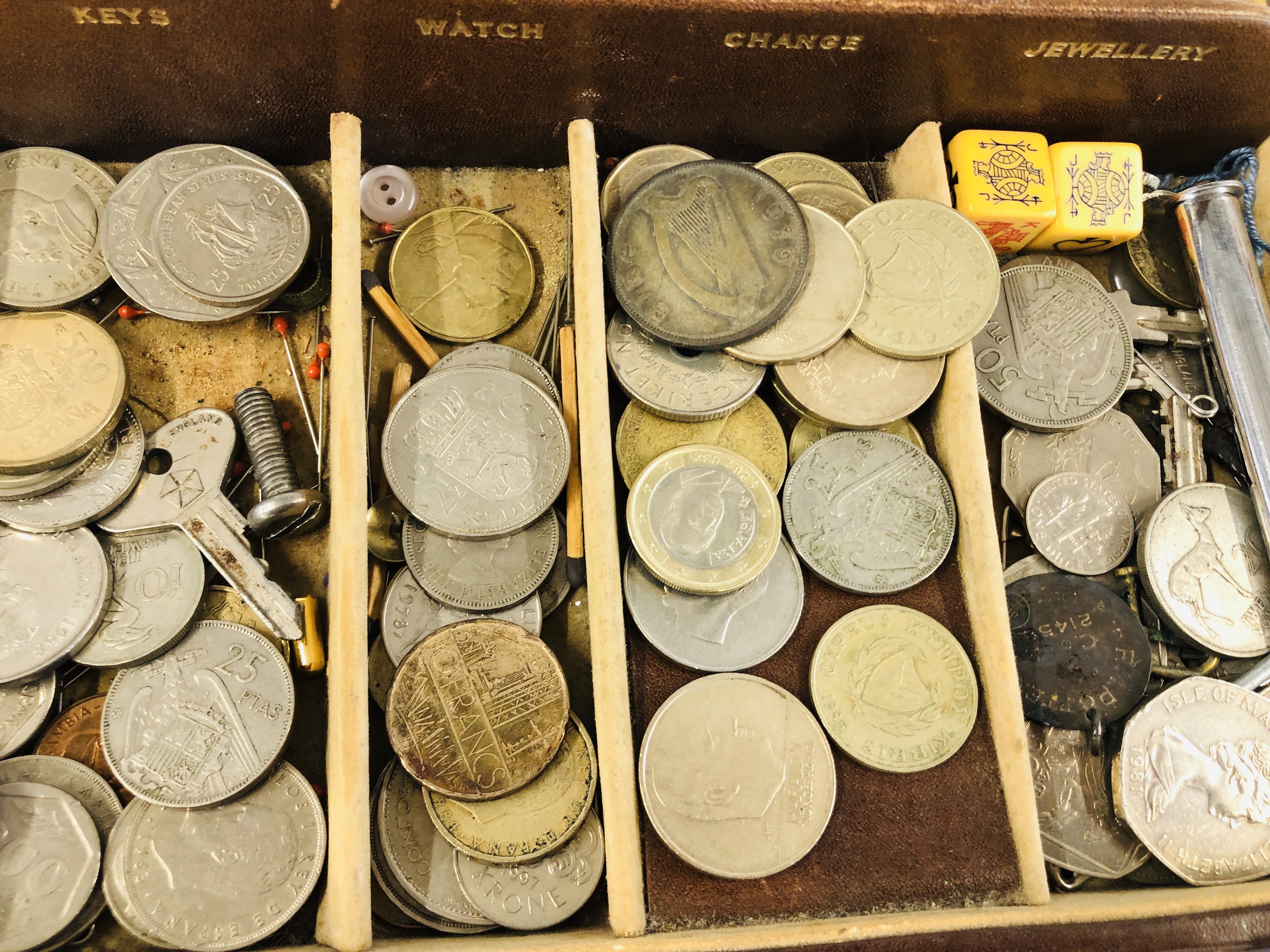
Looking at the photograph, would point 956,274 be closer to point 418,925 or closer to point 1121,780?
point 1121,780

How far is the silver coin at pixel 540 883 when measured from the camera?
181 centimetres

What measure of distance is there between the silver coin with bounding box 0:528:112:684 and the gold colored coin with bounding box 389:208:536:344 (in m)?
0.97

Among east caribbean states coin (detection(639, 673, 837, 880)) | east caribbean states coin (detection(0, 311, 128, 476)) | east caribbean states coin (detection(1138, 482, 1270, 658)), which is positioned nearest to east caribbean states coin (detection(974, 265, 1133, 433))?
east caribbean states coin (detection(1138, 482, 1270, 658))

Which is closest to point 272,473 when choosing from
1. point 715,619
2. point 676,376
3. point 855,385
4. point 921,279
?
point 676,376

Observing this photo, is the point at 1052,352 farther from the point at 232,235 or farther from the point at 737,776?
the point at 232,235

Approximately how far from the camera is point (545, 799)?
1886 millimetres

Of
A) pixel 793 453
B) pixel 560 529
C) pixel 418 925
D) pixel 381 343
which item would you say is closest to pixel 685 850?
pixel 418 925

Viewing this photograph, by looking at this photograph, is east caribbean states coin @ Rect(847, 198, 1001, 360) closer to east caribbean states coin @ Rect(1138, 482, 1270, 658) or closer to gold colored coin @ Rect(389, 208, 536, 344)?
east caribbean states coin @ Rect(1138, 482, 1270, 658)

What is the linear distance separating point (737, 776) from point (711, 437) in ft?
2.68

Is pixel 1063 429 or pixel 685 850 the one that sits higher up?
pixel 1063 429

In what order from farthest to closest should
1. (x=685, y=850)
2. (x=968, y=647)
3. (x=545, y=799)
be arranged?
(x=968, y=647) < (x=545, y=799) < (x=685, y=850)

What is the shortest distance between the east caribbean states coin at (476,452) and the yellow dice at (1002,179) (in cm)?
129

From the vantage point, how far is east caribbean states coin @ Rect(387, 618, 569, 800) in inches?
72.1

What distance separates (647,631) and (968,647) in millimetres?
832
